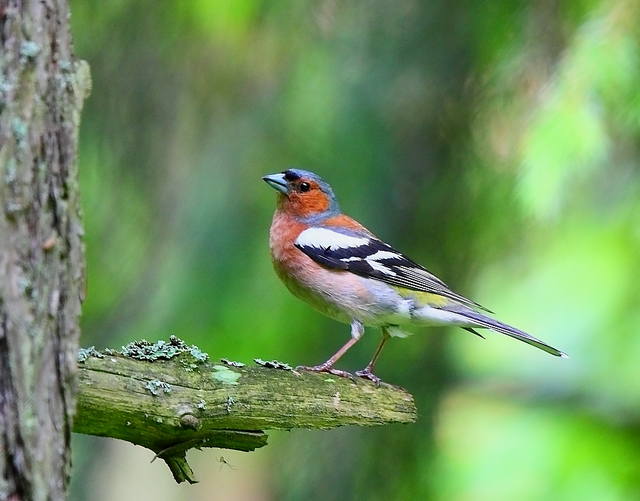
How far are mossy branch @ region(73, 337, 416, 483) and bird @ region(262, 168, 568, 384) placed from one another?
1.36m

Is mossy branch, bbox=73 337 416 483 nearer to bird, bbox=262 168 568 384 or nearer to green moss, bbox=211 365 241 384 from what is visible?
green moss, bbox=211 365 241 384

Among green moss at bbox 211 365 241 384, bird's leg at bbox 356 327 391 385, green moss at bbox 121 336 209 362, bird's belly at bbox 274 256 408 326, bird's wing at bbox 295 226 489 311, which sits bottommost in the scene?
bird's leg at bbox 356 327 391 385

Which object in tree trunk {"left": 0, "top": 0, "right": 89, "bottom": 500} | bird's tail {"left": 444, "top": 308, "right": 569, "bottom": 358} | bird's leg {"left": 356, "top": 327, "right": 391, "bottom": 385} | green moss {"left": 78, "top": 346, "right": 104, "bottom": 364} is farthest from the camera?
bird's tail {"left": 444, "top": 308, "right": 569, "bottom": 358}

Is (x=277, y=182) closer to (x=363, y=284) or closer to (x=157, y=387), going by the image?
(x=363, y=284)

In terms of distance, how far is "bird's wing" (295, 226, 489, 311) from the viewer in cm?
444

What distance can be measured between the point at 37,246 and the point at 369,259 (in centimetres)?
271

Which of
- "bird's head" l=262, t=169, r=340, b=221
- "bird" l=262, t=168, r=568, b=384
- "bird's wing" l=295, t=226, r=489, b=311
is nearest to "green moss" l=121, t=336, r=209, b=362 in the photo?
"bird" l=262, t=168, r=568, b=384

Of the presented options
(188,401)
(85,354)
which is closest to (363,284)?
(188,401)

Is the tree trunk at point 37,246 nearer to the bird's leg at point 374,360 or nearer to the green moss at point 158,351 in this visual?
the green moss at point 158,351

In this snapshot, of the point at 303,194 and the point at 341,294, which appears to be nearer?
the point at 341,294

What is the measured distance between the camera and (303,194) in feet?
15.9

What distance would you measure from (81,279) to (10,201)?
0.26 m

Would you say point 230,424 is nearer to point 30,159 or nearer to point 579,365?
point 30,159

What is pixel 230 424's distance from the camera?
264cm
